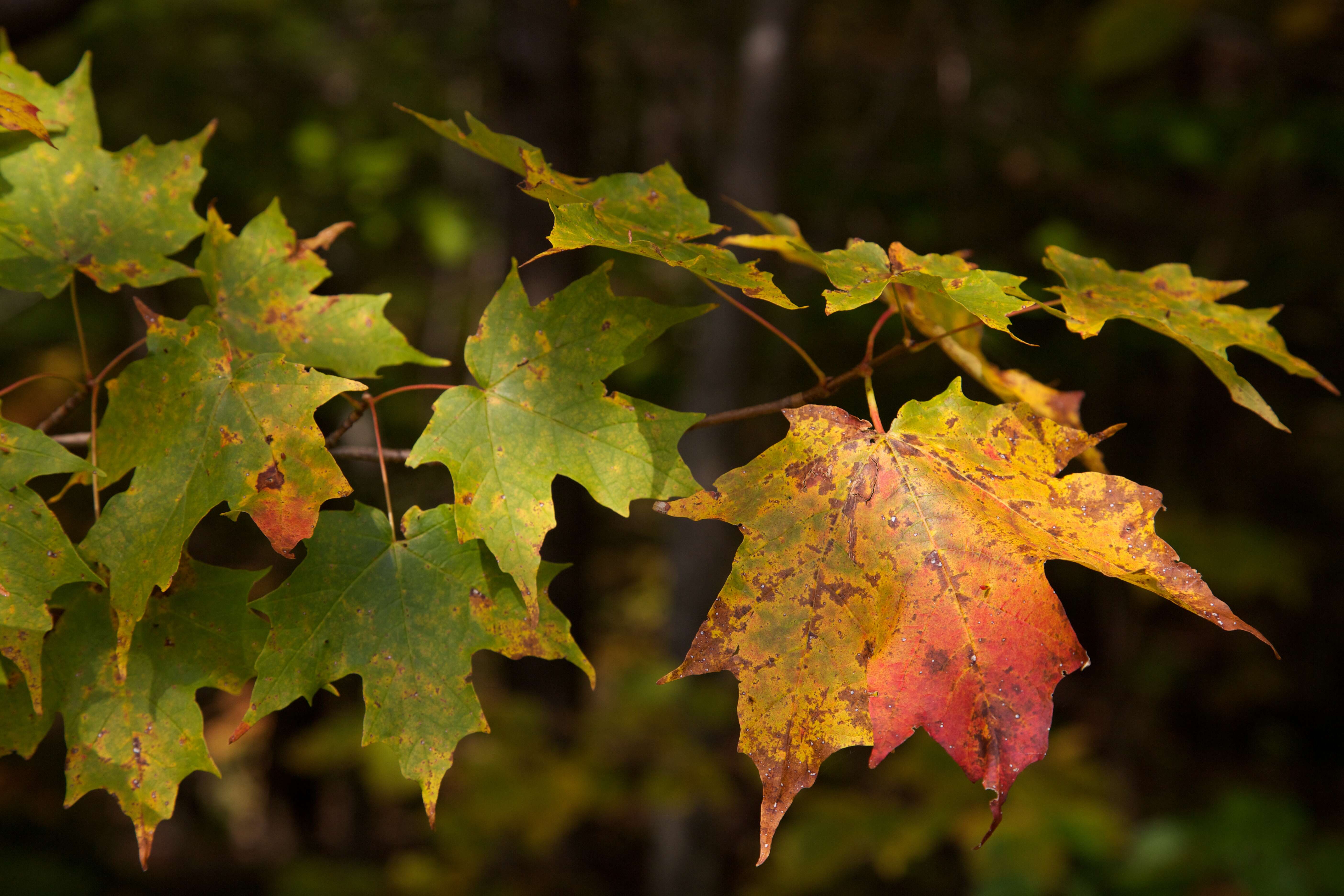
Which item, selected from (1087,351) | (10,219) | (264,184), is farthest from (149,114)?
(1087,351)

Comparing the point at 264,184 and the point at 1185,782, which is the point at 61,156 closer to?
the point at 264,184

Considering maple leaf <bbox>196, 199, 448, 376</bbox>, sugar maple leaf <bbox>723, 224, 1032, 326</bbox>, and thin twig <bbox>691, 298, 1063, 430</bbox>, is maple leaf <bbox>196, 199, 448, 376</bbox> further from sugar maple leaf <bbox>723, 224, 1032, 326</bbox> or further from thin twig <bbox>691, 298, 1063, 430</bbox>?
sugar maple leaf <bbox>723, 224, 1032, 326</bbox>

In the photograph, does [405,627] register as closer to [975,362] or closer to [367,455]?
[367,455]

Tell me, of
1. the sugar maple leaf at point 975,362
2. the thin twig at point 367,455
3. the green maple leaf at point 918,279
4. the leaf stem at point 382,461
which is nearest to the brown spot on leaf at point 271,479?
the leaf stem at point 382,461

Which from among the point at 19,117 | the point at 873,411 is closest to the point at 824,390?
the point at 873,411

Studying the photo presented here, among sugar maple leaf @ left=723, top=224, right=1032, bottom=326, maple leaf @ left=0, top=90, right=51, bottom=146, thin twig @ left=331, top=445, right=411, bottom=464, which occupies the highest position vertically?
maple leaf @ left=0, top=90, right=51, bottom=146

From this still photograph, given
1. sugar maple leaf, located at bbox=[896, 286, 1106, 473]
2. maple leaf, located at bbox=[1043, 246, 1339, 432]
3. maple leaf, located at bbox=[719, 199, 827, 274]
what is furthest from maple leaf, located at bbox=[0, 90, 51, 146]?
maple leaf, located at bbox=[1043, 246, 1339, 432]
